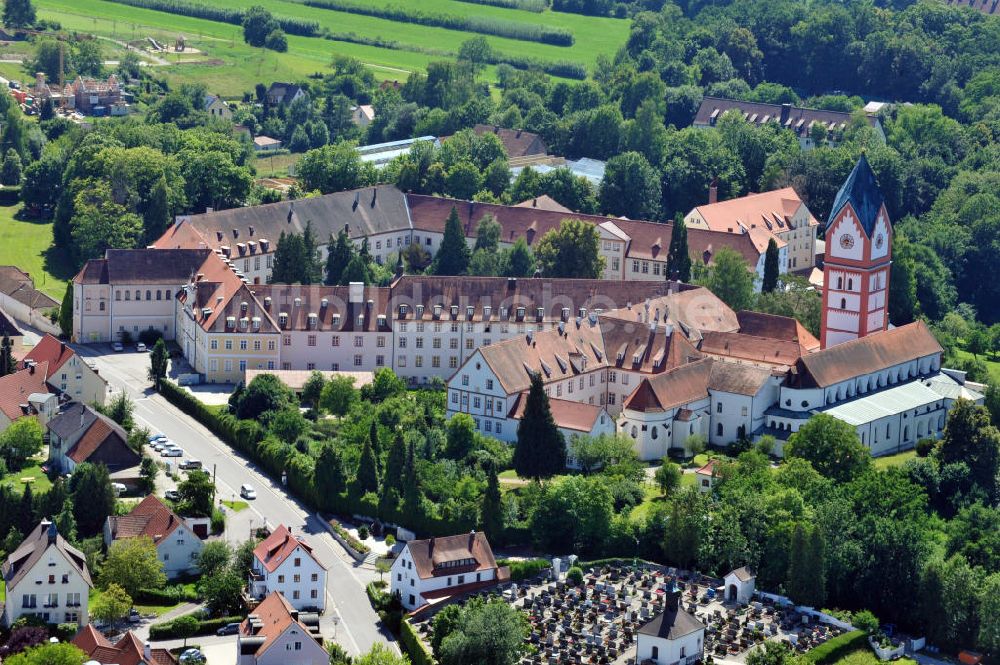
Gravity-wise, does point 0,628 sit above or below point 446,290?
below

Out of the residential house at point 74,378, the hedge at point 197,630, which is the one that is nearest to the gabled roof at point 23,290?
the residential house at point 74,378

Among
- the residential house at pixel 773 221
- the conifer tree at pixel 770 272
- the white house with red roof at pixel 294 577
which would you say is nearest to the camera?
the white house with red roof at pixel 294 577

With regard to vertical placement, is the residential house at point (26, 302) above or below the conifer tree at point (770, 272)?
below

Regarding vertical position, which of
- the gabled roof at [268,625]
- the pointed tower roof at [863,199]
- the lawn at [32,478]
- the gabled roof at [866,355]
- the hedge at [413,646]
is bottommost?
the hedge at [413,646]

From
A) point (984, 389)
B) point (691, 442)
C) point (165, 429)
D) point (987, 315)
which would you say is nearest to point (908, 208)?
point (987, 315)

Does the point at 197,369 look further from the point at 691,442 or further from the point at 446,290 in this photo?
the point at 691,442

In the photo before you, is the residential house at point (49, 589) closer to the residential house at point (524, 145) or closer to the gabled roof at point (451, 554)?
the gabled roof at point (451, 554)

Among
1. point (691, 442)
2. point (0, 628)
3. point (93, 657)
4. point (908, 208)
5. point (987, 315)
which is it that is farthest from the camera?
point (908, 208)
